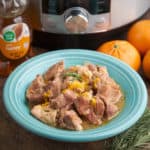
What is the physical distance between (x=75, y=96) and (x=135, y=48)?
22 centimetres

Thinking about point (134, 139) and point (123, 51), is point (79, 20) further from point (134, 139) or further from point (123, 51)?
point (134, 139)

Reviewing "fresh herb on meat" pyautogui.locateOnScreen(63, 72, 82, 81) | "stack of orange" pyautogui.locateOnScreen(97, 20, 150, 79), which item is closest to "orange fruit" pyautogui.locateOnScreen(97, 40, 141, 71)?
"stack of orange" pyautogui.locateOnScreen(97, 20, 150, 79)

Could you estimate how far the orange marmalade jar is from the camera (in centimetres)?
83

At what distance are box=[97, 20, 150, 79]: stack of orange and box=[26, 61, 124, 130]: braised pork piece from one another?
3.0 inches

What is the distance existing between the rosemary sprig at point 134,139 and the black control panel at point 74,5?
232 millimetres

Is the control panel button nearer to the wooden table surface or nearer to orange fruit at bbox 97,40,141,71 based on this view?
orange fruit at bbox 97,40,141,71

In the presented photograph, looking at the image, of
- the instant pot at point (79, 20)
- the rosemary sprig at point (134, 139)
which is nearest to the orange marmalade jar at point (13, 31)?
the instant pot at point (79, 20)

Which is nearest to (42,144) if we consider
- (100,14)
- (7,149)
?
(7,149)

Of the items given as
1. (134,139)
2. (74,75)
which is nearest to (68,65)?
(74,75)

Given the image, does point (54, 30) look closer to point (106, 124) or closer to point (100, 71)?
point (100, 71)

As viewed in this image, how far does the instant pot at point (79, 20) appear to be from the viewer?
32.9 inches

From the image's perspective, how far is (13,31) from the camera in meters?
0.82

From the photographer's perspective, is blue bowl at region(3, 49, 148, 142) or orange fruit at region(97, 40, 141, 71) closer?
blue bowl at region(3, 49, 148, 142)

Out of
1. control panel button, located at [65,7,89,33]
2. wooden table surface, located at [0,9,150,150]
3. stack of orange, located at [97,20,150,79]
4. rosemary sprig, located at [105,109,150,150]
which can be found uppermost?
control panel button, located at [65,7,89,33]
